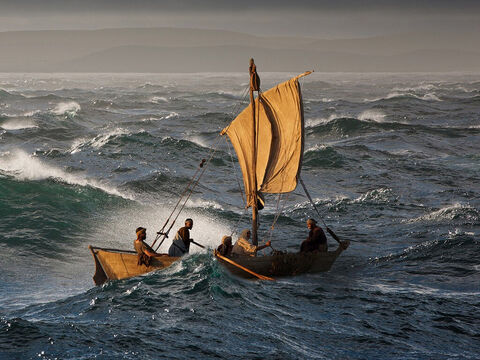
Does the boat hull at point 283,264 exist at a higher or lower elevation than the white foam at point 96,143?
lower

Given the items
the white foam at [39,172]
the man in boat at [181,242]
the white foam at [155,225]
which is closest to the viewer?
the man in boat at [181,242]

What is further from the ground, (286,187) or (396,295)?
(286,187)

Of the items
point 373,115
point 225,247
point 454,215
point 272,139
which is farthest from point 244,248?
point 373,115

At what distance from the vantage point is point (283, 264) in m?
22.5

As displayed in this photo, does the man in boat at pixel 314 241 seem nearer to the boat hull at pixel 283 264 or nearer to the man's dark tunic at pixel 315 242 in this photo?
the man's dark tunic at pixel 315 242

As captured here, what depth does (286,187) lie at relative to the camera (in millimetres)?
25625

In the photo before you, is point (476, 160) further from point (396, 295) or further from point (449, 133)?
point (396, 295)

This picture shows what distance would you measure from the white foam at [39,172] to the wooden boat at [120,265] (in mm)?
14286

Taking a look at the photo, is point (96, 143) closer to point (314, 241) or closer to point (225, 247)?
point (225, 247)

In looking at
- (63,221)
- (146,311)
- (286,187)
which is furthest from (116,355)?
(63,221)

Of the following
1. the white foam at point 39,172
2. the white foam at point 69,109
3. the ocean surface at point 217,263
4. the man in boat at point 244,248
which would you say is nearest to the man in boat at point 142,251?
the ocean surface at point 217,263

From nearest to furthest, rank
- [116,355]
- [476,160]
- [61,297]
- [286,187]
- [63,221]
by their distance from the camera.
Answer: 1. [116,355]
2. [61,297]
3. [286,187]
4. [63,221]
5. [476,160]

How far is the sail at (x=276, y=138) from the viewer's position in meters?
25.3

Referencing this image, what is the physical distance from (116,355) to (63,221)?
1585 cm
